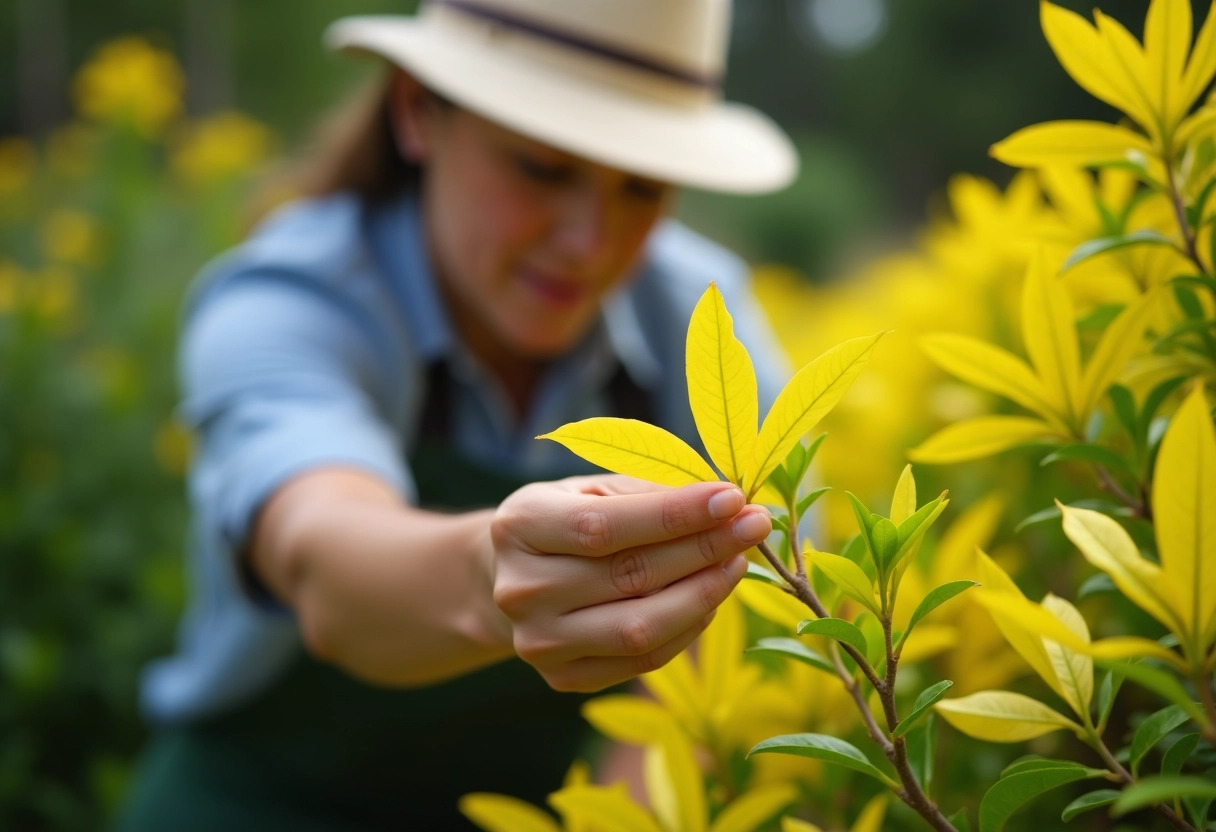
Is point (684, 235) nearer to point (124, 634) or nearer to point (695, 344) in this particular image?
point (124, 634)

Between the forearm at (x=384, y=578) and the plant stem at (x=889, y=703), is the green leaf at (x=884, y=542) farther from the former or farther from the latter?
the forearm at (x=384, y=578)

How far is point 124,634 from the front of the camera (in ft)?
6.00

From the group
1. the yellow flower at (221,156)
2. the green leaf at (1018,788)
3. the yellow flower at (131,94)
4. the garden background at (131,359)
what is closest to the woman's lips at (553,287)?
the garden background at (131,359)

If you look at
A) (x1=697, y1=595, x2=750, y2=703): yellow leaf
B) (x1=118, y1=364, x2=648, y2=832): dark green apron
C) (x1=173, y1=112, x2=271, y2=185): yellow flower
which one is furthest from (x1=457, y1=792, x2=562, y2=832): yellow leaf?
(x1=173, y1=112, x2=271, y2=185): yellow flower

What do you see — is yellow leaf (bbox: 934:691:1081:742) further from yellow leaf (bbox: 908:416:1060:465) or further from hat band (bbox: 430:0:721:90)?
hat band (bbox: 430:0:721:90)

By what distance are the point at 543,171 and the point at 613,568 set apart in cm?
84

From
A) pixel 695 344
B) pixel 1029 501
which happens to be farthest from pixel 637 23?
pixel 695 344

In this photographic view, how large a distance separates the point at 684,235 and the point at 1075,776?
1.60 meters

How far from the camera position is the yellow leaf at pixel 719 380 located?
1.24 ft

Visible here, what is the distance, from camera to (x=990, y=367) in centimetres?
50

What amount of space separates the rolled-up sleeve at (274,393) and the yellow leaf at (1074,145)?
0.55 m

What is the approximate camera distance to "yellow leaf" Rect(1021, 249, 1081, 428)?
48 centimetres

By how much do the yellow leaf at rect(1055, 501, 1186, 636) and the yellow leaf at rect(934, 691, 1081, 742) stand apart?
78 mm

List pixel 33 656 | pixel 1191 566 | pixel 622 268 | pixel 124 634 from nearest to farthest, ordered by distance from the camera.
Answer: pixel 1191 566
pixel 622 268
pixel 33 656
pixel 124 634
